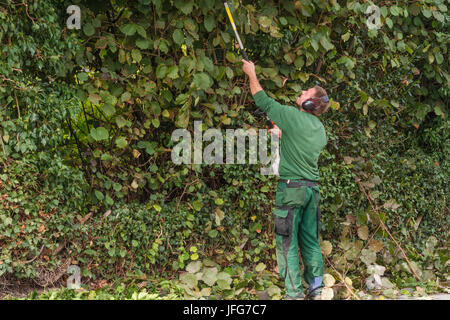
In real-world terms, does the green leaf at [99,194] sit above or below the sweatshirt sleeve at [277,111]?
below

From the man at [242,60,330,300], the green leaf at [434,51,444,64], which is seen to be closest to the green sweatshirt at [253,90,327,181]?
the man at [242,60,330,300]

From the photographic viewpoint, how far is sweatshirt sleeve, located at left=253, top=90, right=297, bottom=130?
4.68 meters

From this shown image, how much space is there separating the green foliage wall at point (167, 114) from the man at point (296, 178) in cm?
97

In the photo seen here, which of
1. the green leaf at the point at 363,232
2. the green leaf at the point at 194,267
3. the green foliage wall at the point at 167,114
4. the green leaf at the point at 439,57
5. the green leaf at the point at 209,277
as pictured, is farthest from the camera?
the green leaf at the point at 439,57

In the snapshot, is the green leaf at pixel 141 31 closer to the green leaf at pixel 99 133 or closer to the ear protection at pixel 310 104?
the green leaf at pixel 99 133

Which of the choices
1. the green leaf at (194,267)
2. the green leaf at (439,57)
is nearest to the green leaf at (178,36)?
the green leaf at (194,267)

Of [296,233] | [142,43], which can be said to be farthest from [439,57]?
[142,43]

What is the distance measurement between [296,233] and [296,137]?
884 millimetres

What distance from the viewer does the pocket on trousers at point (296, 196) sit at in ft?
15.3

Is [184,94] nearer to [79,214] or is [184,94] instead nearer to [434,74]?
[79,214]

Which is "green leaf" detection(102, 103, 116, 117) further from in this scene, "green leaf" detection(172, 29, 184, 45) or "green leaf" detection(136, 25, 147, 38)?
"green leaf" detection(172, 29, 184, 45)

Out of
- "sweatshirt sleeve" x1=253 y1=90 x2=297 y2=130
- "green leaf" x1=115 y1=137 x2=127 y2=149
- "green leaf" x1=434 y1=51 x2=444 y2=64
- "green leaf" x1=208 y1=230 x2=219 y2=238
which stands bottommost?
"green leaf" x1=208 y1=230 x2=219 y2=238

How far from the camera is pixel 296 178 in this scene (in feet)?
15.5
